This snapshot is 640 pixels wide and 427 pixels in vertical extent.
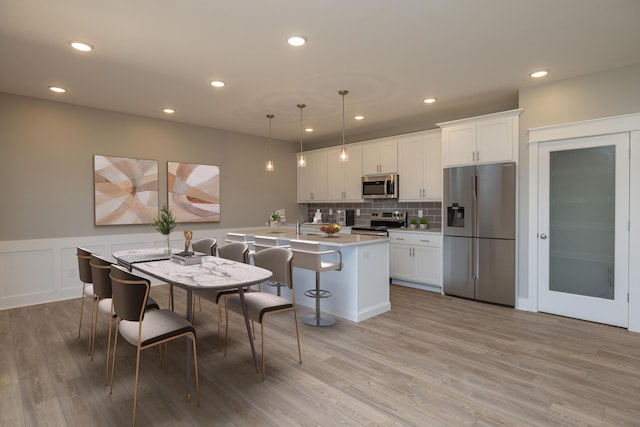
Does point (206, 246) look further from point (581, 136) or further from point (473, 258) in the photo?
point (581, 136)

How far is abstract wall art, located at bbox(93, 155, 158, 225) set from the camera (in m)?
4.94

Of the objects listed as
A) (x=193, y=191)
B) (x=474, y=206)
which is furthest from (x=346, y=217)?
(x=193, y=191)

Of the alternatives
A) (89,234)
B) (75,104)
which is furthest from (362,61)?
(89,234)

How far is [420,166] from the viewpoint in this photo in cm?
553

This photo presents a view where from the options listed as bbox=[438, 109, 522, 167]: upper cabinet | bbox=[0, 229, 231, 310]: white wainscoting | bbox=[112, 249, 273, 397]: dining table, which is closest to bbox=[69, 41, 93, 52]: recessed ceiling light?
bbox=[112, 249, 273, 397]: dining table

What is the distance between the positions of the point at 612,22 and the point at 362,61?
6.39 ft

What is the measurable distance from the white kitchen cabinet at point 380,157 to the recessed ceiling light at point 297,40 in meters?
3.15

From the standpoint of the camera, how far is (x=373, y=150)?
20.1 ft

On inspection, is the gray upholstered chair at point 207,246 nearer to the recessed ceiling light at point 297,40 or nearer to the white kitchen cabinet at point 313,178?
the recessed ceiling light at point 297,40

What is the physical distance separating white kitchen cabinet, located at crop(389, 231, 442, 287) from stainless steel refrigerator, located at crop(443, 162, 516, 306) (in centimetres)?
14

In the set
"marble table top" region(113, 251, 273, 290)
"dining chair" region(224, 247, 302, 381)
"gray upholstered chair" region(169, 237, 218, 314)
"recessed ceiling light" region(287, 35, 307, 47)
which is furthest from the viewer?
"gray upholstered chair" region(169, 237, 218, 314)

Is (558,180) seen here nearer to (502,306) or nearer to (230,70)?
(502,306)

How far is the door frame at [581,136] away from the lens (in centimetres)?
352

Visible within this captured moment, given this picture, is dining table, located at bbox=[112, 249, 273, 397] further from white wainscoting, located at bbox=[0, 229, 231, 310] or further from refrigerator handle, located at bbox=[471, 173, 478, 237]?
refrigerator handle, located at bbox=[471, 173, 478, 237]
